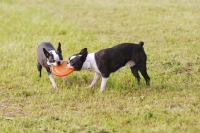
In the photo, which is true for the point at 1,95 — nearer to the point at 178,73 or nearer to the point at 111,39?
the point at 178,73

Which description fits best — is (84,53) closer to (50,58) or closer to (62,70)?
(62,70)

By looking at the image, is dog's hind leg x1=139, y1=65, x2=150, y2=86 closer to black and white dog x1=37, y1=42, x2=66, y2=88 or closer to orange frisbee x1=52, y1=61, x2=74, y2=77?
orange frisbee x1=52, y1=61, x2=74, y2=77

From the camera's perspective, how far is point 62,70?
8.76m

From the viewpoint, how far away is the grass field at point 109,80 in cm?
711

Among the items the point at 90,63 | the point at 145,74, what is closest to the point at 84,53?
the point at 90,63

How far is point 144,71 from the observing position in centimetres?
896

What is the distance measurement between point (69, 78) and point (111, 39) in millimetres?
4571

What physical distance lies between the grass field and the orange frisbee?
1.26 ft

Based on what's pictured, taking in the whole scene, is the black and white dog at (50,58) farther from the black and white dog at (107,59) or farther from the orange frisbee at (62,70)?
the black and white dog at (107,59)

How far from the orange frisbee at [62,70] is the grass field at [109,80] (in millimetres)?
385

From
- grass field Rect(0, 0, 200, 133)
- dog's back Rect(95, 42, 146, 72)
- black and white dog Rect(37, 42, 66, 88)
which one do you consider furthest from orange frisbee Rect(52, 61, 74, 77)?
dog's back Rect(95, 42, 146, 72)

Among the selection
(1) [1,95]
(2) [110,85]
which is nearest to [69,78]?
(2) [110,85]

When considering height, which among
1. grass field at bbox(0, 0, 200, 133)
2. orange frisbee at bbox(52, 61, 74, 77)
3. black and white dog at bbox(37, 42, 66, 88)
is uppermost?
black and white dog at bbox(37, 42, 66, 88)

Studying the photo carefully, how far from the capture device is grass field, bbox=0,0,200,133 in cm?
711
